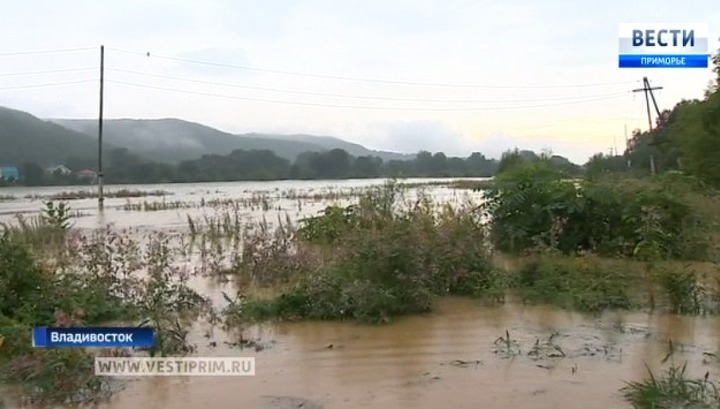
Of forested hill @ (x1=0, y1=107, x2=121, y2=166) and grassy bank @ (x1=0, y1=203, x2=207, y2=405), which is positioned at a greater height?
forested hill @ (x1=0, y1=107, x2=121, y2=166)

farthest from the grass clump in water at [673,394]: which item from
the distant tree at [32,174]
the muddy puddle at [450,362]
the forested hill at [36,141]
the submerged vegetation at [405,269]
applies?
the forested hill at [36,141]

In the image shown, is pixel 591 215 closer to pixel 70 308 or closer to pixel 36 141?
pixel 70 308

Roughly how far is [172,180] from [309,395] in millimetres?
62986

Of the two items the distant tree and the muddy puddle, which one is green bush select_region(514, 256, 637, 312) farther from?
the distant tree

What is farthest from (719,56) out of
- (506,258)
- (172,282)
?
(172,282)

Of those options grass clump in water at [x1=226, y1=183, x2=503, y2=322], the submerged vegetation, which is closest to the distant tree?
the submerged vegetation

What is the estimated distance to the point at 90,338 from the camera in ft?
17.9

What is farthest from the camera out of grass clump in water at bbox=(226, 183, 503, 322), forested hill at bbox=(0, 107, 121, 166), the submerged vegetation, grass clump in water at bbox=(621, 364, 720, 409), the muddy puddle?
forested hill at bbox=(0, 107, 121, 166)

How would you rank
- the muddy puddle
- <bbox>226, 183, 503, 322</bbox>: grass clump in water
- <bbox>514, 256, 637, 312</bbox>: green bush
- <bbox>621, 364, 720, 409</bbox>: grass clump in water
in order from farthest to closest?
<bbox>514, 256, 637, 312</bbox>: green bush → <bbox>226, 183, 503, 322</bbox>: grass clump in water → the muddy puddle → <bbox>621, 364, 720, 409</bbox>: grass clump in water

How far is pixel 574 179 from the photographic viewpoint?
12.4 m

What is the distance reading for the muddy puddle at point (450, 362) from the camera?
479cm


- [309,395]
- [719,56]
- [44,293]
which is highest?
[719,56]

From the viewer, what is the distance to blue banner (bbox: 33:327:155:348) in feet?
17.5

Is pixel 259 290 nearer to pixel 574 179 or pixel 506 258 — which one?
pixel 506 258
